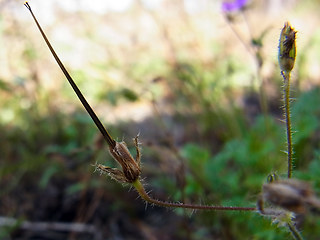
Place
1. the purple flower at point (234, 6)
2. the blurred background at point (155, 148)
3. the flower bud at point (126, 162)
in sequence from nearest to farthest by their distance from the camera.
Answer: the flower bud at point (126, 162) < the blurred background at point (155, 148) < the purple flower at point (234, 6)

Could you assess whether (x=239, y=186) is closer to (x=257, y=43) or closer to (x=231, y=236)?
(x=231, y=236)

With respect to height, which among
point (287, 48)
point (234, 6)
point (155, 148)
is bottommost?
point (155, 148)

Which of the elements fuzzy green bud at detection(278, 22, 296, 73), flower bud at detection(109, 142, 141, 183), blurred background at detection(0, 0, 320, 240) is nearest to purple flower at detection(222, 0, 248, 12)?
blurred background at detection(0, 0, 320, 240)

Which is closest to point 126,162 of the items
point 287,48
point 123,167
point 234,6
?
point 123,167

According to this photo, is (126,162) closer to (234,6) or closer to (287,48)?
(287,48)

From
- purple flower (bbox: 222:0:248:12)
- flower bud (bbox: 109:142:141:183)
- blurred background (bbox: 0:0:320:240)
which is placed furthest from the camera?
purple flower (bbox: 222:0:248:12)

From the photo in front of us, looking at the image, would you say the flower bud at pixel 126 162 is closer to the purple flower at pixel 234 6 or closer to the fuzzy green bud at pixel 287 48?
the fuzzy green bud at pixel 287 48

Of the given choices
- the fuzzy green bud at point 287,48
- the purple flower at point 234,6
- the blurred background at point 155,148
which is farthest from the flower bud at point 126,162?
the purple flower at point 234,6

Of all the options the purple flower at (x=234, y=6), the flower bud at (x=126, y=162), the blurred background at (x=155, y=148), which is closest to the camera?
the flower bud at (x=126, y=162)

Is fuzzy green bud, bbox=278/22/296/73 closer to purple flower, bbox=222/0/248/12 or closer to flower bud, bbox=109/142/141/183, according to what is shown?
flower bud, bbox=109/142/141/183

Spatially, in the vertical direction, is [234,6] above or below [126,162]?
above
